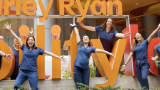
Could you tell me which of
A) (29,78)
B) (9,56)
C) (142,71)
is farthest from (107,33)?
(9,56)

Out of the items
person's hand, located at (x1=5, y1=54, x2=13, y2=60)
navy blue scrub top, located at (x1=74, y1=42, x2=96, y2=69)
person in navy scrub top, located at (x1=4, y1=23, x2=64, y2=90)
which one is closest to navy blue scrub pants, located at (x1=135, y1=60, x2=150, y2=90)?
navy blue scrub top, located at (x1=74, y1=42, x2=96, y2=69)

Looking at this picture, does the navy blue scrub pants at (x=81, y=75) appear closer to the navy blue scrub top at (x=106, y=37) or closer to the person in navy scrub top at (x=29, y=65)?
the person in navy scrub top at (x=29, y=65)

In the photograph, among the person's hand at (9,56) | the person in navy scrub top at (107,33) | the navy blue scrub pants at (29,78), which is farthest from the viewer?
the person in navy scrub top at (107,33)

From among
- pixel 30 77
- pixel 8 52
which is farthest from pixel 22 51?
pixel 30 77

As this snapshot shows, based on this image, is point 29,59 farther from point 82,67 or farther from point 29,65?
point 82,67

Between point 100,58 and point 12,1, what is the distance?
9.01ft

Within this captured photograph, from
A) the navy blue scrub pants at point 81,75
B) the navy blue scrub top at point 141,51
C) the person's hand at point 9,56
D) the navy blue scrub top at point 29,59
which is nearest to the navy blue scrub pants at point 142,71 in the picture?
the navy blue scrub top at point 141,51

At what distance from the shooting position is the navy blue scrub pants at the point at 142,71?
4906mm

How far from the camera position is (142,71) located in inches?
195

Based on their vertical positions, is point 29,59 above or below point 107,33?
below

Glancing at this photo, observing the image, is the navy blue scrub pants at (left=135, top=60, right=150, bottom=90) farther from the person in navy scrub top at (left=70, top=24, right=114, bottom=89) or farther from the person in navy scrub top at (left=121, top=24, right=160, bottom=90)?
the person in navy scrub top at (left=70, top=24, right=114, bottom=89)

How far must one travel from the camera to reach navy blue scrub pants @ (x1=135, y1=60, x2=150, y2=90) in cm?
491

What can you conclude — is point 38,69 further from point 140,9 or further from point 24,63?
point 140,9

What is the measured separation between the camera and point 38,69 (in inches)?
202
